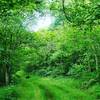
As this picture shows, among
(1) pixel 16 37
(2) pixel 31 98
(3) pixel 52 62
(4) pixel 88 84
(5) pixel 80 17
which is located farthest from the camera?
(3) pixel 52 62

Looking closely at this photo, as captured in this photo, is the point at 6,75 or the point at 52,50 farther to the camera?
the point at 52,50

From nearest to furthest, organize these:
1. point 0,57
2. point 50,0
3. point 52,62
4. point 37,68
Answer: point 50,0 → point 0,57 → point 52,62 → point 37,68

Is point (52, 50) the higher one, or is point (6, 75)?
point (52, 50)

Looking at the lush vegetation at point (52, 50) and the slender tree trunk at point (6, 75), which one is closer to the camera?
the lush vegetation at point (52, 50)

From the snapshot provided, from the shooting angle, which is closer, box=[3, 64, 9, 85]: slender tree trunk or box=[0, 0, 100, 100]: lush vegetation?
box=[0, 0, 100, 100]: lush vegetation

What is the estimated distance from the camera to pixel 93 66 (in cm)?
4041

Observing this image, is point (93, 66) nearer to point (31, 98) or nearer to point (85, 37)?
point (85, 37)

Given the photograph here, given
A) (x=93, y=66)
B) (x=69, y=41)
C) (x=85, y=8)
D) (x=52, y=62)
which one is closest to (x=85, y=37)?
(x=69, y=41)

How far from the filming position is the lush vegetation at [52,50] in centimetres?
1532

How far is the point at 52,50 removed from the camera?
59.7m

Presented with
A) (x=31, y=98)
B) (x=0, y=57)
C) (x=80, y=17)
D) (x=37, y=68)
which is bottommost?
(x=37, y=68)

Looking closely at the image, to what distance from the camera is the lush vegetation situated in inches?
603

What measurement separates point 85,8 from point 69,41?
24.0 metres

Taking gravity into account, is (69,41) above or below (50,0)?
below
